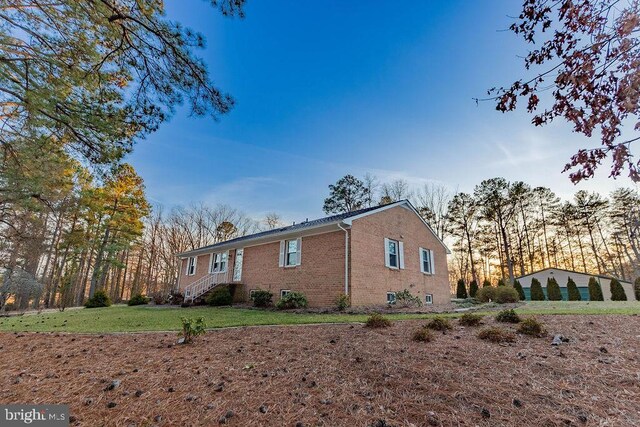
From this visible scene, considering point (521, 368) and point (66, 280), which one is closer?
point (521, 368)

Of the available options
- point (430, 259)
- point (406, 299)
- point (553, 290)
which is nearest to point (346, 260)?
point (406, 299)

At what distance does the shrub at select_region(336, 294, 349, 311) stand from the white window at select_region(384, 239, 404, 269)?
3219 mm

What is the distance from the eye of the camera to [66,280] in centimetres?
2239

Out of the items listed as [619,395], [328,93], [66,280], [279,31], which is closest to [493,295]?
[328,93]

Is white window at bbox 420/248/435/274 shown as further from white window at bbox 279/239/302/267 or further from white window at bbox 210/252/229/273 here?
white window at bbox 210/252/229/273

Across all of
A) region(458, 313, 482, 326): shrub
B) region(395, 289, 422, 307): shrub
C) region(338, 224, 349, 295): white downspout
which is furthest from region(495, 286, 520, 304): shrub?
region(458, 313, 482, 326): shrub

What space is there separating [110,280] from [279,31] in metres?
34.1

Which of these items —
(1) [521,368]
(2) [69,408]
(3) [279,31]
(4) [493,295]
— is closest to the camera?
(2) [69,408]

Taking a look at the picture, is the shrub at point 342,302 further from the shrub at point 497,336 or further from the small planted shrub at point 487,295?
the small planted shrub at point 487,295

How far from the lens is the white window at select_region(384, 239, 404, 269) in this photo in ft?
45.8

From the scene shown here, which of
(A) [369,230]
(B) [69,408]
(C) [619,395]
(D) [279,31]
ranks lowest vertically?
(B) [69,408]

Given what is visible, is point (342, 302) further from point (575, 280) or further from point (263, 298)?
point (575, 280)

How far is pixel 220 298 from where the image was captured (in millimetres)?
14992

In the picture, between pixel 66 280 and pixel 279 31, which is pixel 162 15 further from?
pixel 66 280
